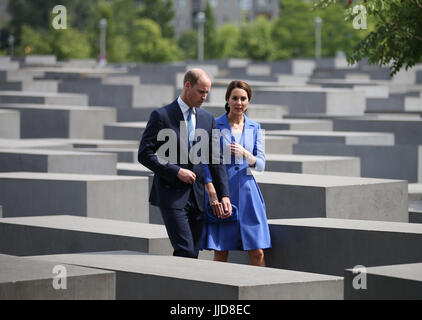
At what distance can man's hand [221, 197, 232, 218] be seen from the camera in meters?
7.51

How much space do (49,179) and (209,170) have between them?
18.9 feet

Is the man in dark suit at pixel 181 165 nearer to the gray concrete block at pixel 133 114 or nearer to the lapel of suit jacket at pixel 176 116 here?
the lapel of suit jacket at pixel 176 116

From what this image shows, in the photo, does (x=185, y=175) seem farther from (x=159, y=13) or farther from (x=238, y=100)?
(x=159, y=13)

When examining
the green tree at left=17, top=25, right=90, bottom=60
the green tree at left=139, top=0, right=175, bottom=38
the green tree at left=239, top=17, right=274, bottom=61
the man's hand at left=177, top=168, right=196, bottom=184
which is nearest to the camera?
the man's hand at left=177, top=168, right=196, bottom=184

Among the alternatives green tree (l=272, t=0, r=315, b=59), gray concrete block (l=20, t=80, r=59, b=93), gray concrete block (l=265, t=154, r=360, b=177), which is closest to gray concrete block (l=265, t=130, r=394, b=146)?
gray concrete block (l=265, t=154, r=360, b=177)

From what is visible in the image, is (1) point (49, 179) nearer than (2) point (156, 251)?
No

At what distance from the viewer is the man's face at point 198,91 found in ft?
23.5

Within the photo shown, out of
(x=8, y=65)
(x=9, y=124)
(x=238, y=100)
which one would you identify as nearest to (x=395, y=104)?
(x=9, y=124)

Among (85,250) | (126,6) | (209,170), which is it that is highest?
(126,6)

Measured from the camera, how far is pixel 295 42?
276 ft

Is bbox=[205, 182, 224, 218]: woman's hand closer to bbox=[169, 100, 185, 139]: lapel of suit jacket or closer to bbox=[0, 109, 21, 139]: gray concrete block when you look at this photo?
bbox=[169, 100, 185, 139]: lapel of suit jacket

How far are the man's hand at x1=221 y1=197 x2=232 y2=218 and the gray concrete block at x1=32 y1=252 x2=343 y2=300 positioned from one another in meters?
0.60

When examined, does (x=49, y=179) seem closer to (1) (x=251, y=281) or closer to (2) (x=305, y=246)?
(2) (x=305, y=246)
